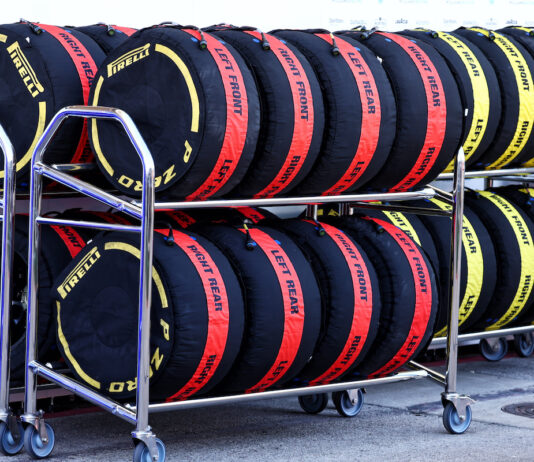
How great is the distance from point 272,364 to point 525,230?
6.47ft

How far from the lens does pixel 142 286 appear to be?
4.16 meters

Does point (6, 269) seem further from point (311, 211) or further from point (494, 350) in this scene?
point (494, 350)

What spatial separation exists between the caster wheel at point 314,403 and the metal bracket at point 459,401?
581mm

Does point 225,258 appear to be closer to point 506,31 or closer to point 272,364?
point 272,364

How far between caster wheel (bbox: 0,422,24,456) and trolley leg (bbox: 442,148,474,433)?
1824mm

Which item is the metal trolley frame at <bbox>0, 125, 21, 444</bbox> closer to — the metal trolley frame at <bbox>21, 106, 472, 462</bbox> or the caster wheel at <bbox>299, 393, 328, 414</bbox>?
the metal trolley frame at <bbox>21, 106, 472, 462</bbox>

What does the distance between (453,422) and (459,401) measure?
95 mm

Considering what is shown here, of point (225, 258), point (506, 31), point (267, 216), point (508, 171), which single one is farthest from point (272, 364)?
point (506, 31)

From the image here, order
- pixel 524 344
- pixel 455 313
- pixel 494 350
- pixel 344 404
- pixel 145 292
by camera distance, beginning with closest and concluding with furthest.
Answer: pixel 145 292, pixel 455 313, pixel 344 404, pixel 494 350, pixel 524 344

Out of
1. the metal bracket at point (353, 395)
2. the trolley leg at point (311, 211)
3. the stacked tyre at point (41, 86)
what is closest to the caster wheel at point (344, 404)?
the metal bracket at point (353, 395)

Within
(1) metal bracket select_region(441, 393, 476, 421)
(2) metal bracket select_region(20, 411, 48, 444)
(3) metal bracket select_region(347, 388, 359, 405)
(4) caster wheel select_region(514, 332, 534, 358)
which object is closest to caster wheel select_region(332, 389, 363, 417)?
(3) metal bracket select_region(347, 388, 359, 405)

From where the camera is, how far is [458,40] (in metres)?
5.80

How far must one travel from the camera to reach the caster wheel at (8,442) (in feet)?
15.0

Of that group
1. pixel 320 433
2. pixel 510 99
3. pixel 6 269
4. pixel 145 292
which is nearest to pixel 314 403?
pixel 320 433
